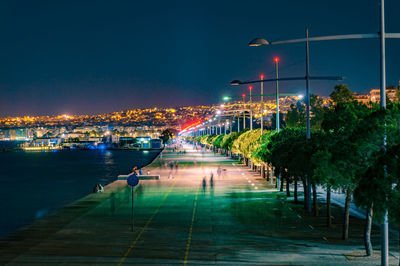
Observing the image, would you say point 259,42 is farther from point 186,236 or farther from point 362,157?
point 186,236

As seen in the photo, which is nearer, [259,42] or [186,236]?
[259,42]

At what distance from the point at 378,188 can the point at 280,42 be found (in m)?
5.73

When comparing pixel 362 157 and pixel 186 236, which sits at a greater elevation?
pixel 362 157

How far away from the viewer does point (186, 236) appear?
2169cm

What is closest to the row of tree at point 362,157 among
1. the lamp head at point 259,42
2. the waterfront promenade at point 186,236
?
the waterfront promenade at point 186,236

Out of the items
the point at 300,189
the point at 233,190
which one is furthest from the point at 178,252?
the point at 300,189

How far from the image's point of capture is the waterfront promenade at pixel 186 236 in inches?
691

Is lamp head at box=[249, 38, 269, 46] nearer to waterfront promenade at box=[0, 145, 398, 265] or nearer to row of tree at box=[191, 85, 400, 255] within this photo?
row of tree at box=[191, 85, 400, 255]

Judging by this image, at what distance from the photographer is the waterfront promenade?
57.6 ft

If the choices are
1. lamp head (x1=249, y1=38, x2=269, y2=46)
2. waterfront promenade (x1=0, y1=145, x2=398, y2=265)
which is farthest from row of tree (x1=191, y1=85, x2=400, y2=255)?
lamp head (x1=249, y1=38, x2=269, y2=46)

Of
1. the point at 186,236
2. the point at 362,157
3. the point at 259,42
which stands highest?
the point at 259,42

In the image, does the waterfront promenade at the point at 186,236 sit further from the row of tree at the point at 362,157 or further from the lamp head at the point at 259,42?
the lamp head at the point at 259,42

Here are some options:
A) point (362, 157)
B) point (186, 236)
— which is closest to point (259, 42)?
point (362, 157)

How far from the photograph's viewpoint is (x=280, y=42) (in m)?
16.7
